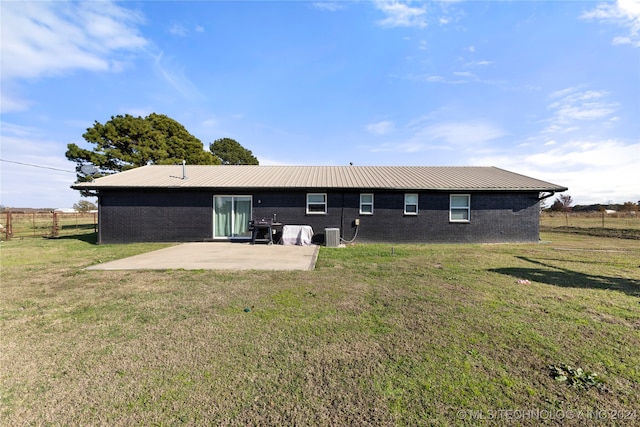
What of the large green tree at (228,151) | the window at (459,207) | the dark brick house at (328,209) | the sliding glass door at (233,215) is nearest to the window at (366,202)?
the dark brick house at (328,209)

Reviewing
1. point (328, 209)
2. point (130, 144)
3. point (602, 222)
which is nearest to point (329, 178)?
point (328, 209)

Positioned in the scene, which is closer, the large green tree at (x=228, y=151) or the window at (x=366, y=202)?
the window at (x=366, y=202)

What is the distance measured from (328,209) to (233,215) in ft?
14.7

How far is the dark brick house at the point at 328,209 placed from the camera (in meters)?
12.7

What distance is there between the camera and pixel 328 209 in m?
12.9

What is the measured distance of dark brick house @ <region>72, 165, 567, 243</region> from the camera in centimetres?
1270

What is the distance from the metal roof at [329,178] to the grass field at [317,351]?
294 inches

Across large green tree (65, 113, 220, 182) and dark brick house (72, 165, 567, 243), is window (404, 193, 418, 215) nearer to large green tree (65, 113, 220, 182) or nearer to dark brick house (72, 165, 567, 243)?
dark brick house (72, 165, 567, 243)

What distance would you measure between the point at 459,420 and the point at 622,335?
2910mm

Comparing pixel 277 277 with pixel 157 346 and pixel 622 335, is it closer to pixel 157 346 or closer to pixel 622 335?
pixel 157 346

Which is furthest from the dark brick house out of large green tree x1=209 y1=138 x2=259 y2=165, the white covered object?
large green tree x1=209 y1=138 x2=259 y2=165

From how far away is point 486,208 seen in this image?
43.1 ft

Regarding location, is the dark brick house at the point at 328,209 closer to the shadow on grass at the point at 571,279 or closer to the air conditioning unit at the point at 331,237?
the air conditioning unit at the point at 331,237

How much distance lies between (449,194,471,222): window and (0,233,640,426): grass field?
24.3 ft
